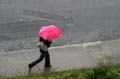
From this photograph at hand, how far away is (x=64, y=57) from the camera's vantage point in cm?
1005

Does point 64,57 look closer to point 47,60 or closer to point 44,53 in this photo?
point 47,60

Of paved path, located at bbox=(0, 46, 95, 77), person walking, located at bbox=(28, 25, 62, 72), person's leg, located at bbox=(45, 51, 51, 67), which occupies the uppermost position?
person walking, located at bbox=(28, 25, 62, 72)

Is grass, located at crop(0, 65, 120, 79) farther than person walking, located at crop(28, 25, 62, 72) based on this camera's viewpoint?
No

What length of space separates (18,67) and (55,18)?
10.8 ft

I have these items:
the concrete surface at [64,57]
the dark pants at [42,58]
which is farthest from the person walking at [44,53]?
the concrete surface at [64,57]

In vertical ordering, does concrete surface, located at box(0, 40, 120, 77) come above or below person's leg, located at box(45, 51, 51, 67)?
below

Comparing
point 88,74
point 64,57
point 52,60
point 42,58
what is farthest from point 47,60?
point 88,74

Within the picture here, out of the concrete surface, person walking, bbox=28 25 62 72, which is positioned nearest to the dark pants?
person walking, bbox=28 25 62 72

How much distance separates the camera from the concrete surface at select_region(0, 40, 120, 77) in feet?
31.2

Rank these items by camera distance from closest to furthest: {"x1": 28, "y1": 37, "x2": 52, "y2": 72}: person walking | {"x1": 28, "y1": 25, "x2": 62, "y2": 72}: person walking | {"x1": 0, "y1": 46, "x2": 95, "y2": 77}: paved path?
{"x1": 28, "y1": 25, "x2": 62, "y2": 72}: person walking → {"x1": 28, "y1": 37, "x2": 52, "y2": 72}: person walking → {"x1": 0, "y1": 46, "x2": 95, "y2": 77}: paved path

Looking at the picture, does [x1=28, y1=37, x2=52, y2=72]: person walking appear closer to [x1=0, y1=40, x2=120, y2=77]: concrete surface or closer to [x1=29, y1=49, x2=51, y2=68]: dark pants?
[x1=29, y1=49, x2=51, y2=68]: dark pants

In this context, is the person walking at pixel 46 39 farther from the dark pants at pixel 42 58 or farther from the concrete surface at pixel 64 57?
the concrete surface at pixel 64 57

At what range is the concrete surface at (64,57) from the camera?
9523 mm

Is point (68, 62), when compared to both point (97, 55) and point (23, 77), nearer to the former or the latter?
point (97, 55)
